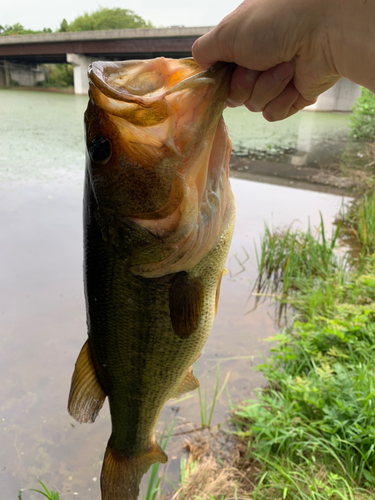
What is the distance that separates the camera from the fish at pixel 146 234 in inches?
43.7

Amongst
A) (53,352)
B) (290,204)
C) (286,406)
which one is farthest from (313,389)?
(290,204)

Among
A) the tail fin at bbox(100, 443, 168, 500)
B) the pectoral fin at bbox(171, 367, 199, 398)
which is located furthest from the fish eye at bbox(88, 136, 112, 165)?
the tail fin at bbox(100, 443, 168, 500)

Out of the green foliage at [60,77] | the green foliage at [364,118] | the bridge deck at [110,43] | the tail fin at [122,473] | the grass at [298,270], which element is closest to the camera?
the tail fin at [122,473]

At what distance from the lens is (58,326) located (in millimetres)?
4051

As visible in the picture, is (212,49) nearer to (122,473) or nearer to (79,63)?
(122,473)

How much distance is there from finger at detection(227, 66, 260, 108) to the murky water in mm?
2543

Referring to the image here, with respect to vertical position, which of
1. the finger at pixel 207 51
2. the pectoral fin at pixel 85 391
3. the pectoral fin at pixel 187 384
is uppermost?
the finger at pixel 207 51

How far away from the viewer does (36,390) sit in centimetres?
330

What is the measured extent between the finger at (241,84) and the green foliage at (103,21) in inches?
1888

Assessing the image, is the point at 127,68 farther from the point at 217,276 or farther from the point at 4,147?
the point at 4,147

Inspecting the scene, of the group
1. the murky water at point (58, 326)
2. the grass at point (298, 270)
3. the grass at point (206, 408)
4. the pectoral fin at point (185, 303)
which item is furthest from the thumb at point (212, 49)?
the grass at point (298, 270)

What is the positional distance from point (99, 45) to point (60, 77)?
36.0 ft

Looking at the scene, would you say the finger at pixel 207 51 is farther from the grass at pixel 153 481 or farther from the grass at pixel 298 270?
the grass at pixel 298 270

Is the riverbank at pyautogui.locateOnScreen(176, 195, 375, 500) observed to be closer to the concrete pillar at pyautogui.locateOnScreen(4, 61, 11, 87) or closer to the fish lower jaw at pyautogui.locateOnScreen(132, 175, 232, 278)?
the fish lower jaw at pyautogui.locateOnScreen(132, 175, 232, 278)
